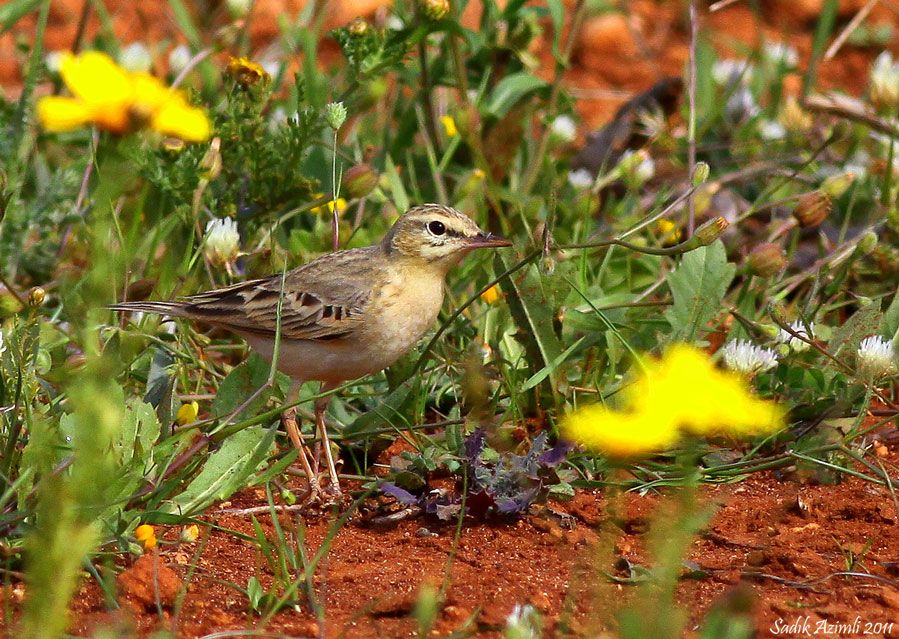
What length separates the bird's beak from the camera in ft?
15.4

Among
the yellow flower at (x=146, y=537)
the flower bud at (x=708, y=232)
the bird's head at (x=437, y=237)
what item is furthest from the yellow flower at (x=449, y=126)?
the yellow flower at (x=146, y=537)

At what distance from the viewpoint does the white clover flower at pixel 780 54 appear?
8.27 meters

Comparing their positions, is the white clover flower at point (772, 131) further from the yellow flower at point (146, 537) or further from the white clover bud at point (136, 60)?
the yellow flower at point (146, 537)

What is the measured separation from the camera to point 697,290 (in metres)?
4.87

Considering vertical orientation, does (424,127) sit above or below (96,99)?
below

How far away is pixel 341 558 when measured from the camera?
12.9 feet

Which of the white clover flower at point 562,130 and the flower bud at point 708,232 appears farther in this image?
the white clover flower at point 562,130

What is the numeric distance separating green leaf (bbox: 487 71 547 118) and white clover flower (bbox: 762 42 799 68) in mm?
2393

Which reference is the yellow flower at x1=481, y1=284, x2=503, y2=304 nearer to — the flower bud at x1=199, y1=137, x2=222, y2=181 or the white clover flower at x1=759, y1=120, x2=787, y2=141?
the flower bud at x1=199, y1=137, x2=222, y2=181

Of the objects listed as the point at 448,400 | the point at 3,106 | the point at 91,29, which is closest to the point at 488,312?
the point at 448,400

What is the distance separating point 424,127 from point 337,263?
177 centimetres

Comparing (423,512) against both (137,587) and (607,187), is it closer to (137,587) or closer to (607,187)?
(137,587)

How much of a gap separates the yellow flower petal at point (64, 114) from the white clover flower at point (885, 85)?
4757 millimetres

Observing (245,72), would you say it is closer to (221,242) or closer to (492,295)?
(221,242)
